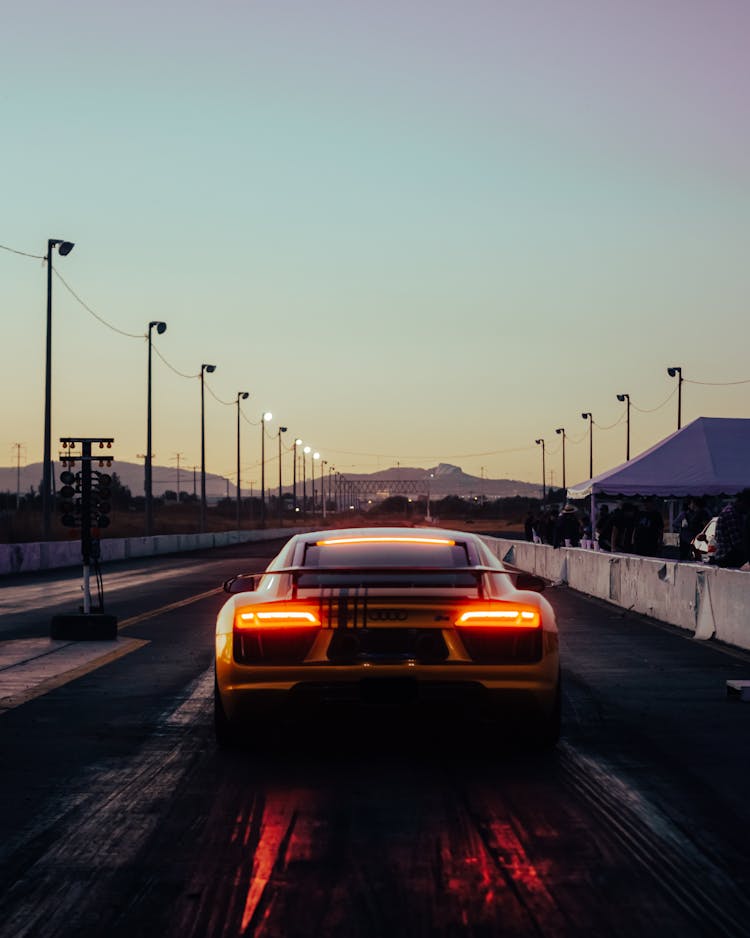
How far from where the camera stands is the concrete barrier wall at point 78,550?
36.3 metres

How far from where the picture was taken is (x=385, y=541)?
30.2ft

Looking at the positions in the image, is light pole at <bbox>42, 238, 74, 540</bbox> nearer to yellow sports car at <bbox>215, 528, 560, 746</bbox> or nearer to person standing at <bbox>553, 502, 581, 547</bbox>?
person standing at <bbox>553, 502, 581, 547</bbox>

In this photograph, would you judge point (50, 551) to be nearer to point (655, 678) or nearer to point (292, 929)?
point (655, 678)

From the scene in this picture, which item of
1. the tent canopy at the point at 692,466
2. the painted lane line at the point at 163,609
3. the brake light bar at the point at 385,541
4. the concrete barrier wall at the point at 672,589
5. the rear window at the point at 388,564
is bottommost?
the painted lane line at the point at 163,609

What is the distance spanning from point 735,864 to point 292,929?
198cm

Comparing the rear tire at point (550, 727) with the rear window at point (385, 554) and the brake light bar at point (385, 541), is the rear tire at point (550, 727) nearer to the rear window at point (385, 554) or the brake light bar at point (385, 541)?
the rear window at point (385, 554)

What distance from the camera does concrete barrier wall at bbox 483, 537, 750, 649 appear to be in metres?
15.8

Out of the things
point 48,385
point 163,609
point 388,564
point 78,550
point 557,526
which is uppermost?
point 48,385

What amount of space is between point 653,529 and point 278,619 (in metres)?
22.2

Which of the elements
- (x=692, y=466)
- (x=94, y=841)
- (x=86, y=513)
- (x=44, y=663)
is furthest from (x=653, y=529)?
(x=94, y=841)

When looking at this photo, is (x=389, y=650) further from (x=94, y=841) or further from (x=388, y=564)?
(x=94, y=841)

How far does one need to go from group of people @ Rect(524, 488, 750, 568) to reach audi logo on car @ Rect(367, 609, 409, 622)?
11841 mm

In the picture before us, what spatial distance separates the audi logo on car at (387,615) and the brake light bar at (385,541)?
56.1 inches

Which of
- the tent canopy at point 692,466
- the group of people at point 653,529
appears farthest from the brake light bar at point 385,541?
the tent canopy at point 692,466
